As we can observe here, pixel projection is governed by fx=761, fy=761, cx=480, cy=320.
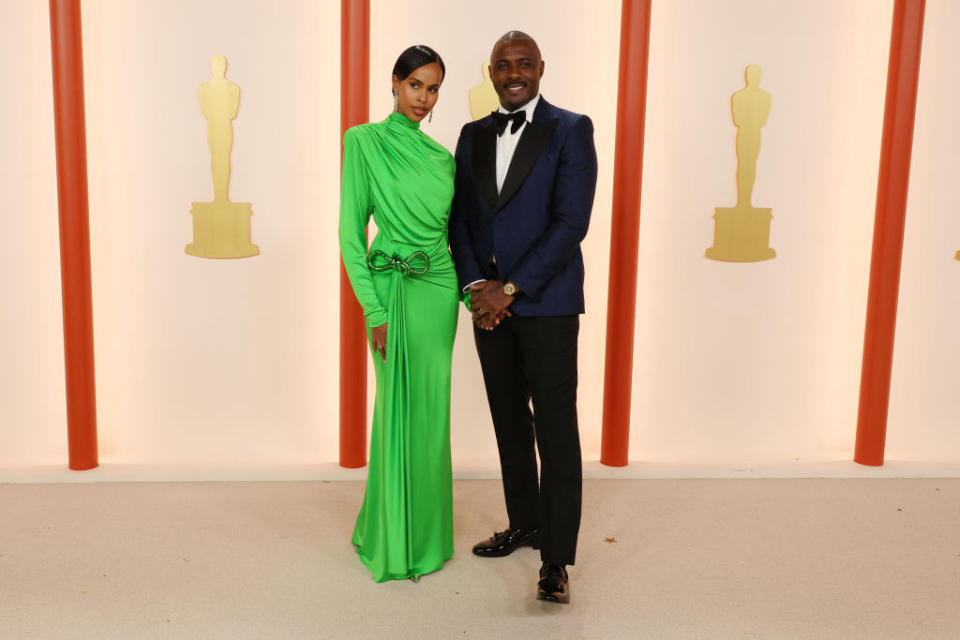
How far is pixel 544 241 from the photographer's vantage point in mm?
2346

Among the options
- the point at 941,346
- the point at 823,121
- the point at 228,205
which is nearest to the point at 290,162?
the point at 228,205

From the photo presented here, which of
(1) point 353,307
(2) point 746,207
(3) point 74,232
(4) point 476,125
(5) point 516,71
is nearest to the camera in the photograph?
(5) point 516,71

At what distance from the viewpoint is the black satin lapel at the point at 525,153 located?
2.35m

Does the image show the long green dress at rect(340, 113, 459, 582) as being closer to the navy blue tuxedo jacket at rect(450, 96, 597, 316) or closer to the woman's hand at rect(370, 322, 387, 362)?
the woman's hand at rect(370, 322, 387, 362)

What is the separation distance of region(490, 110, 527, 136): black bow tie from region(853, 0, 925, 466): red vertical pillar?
1.98m

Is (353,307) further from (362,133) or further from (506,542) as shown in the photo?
(506,542)

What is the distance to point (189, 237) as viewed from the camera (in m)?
3.44

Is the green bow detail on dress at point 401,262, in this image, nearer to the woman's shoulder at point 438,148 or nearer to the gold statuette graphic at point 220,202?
the woman's shoulder at point 438,148

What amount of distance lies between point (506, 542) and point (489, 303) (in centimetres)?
90

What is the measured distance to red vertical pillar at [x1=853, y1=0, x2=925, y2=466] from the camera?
3344 millimetres

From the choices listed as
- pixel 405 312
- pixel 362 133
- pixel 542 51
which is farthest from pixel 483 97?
pixel 405 312

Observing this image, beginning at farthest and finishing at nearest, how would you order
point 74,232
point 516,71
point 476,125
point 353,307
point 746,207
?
point 746,207
point 353,307
point 74,232
point 476,125
point 516,71

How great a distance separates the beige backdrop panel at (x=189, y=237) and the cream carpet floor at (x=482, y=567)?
0.37 meters

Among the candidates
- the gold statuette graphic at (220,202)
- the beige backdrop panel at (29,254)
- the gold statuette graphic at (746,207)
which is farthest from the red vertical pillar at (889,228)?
the beige backdrop panel at (29,254)
